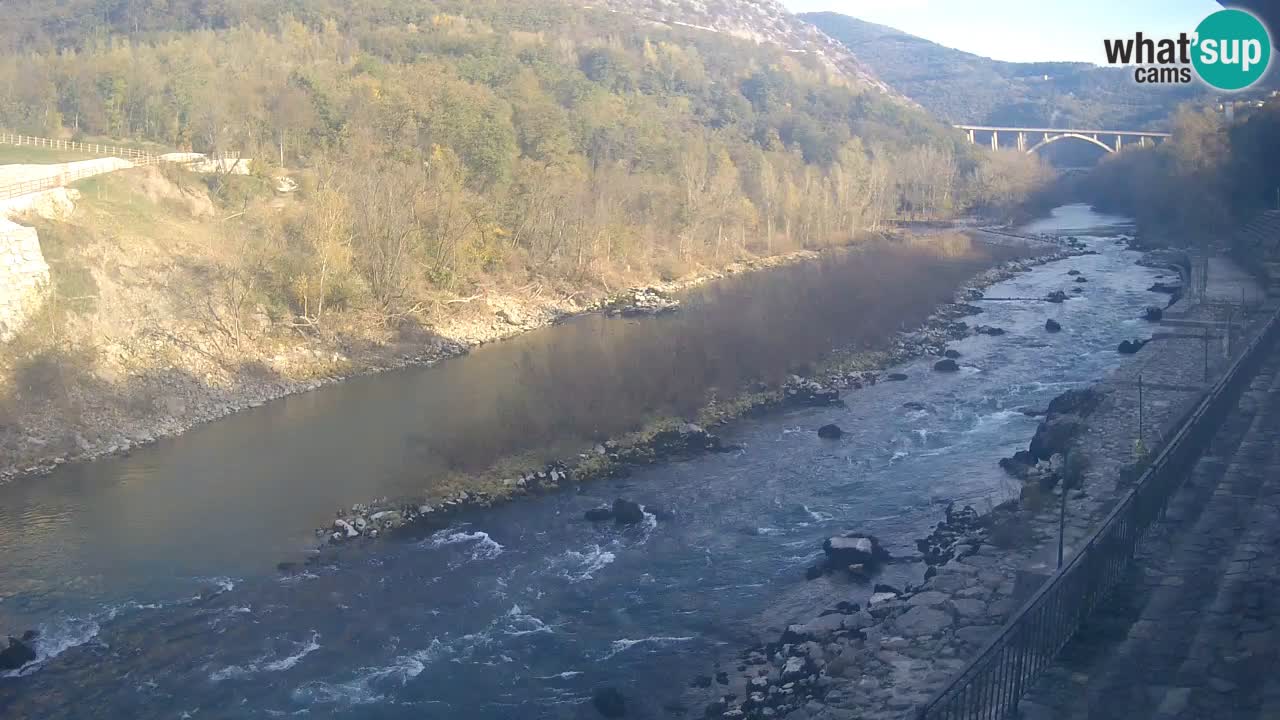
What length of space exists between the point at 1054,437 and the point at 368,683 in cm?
1005

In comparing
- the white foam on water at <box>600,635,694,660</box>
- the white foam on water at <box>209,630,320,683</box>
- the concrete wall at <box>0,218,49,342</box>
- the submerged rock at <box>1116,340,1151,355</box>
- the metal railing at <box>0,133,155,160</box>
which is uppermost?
the metal railing at <box>0,133,155,160</box>

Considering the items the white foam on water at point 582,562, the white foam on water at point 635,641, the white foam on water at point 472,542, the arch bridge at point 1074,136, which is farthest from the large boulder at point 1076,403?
the arch bridge at point 1074,136

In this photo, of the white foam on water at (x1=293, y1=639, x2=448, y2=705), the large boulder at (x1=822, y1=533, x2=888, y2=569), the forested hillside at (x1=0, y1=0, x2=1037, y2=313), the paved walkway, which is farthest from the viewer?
the forested hillside at (x1=0, y1=0, x2=1037, y2=313)

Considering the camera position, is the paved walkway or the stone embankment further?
the stone embankment

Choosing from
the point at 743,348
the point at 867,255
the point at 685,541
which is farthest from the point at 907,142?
the point at 685,541

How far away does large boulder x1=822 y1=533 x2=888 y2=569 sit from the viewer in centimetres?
1090

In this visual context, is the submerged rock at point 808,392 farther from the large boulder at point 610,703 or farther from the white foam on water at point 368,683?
the large boulder at point 610,703

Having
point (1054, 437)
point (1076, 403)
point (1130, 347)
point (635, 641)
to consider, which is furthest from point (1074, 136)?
point (635, 641)

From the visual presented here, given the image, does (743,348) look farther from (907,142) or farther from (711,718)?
(907,142)

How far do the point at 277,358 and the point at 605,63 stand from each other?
3996 cm

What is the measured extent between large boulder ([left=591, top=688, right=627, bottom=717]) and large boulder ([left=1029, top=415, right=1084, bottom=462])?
25.8 feet

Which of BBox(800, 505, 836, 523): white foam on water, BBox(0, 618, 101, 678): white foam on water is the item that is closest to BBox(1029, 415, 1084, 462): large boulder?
BBox(800, 505, 836, 523): white foam on water

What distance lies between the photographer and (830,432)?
53.2 ft

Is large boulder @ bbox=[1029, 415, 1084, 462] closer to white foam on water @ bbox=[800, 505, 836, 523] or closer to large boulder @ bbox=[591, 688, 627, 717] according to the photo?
white foam on water @ bbox=[800, 505, 836, 523]
